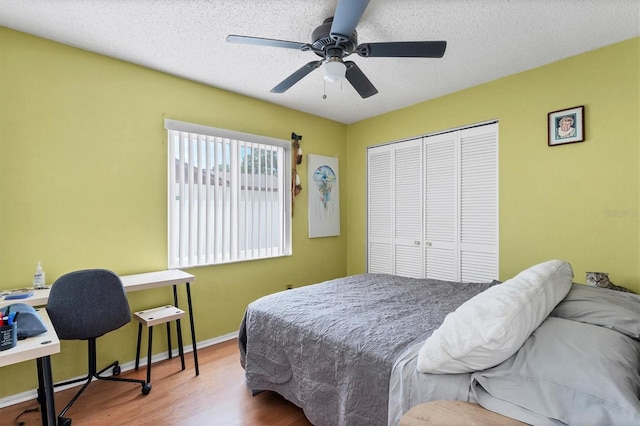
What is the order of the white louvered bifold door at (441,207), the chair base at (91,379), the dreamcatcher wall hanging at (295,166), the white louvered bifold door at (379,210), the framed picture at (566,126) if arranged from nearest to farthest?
the chair base at (91,379), the framed picture at (566,126), the white louvered bifold door at (441,207), the dreamcatcher wall hanging at (295,166), the white louvered bifold door at (379,210)

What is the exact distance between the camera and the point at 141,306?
2.71m

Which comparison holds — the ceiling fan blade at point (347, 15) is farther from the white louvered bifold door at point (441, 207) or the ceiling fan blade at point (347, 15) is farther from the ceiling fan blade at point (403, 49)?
the white louvered bifold door at point (441, 207)

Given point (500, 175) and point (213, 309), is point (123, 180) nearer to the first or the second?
point (213, 309)

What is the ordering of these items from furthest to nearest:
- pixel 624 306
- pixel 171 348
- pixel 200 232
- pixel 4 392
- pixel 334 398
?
pixel 200 232 → pixel 171 348 → pixel 4 392 → pixel 334 398 → pixel 624 306

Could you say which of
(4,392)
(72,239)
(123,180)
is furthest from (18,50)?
(4,392)

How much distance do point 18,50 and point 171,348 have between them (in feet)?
8.53

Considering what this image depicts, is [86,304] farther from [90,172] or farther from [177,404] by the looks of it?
[90,172]

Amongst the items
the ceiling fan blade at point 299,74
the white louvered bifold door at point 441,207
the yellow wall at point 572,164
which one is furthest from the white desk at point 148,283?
the yellow wall at point 572,164

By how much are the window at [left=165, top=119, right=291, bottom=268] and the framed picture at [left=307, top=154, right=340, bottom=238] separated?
14.8 inches

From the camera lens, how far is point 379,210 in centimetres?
414

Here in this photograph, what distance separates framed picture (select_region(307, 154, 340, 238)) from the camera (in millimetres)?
4086

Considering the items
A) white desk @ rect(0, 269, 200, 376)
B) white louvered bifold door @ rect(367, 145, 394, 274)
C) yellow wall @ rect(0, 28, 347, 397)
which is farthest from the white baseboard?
white louvered bifold door @ rect(367, 145, 394, 274)

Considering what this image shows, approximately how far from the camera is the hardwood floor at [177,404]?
195 centimetres

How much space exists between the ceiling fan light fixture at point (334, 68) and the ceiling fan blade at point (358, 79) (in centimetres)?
10
